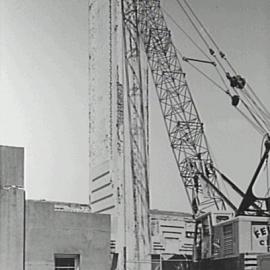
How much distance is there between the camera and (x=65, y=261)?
14.1 feet

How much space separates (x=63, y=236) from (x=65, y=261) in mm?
143

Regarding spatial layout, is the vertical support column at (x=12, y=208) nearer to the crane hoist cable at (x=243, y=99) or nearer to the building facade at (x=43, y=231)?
the building facade at (x=43, y=231)

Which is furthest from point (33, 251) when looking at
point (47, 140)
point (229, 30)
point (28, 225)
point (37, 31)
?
point (229, 30)

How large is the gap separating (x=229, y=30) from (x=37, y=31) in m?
1.31

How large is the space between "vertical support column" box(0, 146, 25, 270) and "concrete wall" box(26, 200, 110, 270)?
47mm

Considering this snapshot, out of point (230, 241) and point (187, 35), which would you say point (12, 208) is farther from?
point (187, 35)

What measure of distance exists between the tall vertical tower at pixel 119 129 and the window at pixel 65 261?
25 centimetres

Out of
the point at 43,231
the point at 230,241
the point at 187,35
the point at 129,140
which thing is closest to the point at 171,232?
the point at 230,241

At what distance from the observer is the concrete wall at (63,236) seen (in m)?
4.21

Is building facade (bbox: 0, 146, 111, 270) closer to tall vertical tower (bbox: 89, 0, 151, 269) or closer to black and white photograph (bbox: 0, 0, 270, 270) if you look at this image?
black and white photograph (bbox: 0, 0, 270, 270)

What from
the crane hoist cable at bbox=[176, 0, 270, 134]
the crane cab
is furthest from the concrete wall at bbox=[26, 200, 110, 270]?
the crane hoist cable at bbox=[176, 0, 270, 134]

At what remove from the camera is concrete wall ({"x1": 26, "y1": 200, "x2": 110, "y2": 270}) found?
13.8 ft

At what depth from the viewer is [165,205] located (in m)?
4.58

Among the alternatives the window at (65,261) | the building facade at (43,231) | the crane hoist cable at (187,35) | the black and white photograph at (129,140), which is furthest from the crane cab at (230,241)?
the crane hoist cable at (187,35)
